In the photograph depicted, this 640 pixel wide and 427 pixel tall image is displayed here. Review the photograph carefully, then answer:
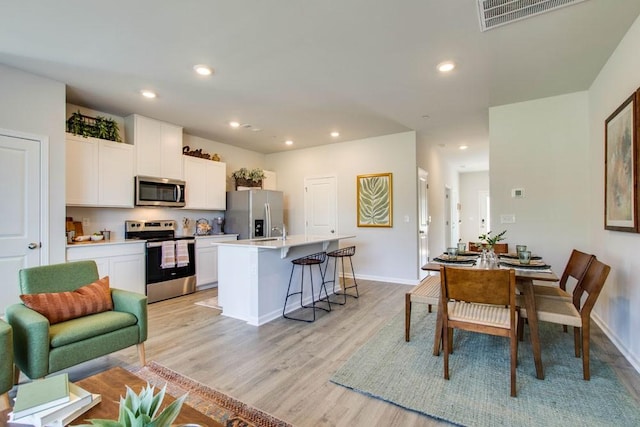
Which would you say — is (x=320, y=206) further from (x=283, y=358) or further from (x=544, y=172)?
(x=283, y=358)

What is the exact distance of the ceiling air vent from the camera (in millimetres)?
2109

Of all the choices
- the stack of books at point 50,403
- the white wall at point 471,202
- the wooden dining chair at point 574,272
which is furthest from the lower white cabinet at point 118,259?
the white wall at point 471,202

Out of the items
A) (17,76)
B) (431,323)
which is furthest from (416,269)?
(17,76)

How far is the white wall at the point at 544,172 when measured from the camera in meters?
3.64

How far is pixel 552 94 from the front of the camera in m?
3.68

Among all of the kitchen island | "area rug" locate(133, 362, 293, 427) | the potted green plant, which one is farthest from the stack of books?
the potted green plant

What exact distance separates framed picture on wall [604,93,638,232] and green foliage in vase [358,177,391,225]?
299 centimetres

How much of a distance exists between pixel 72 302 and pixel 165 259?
81.5 inches

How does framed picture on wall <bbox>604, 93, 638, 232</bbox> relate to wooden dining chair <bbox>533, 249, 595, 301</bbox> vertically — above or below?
above

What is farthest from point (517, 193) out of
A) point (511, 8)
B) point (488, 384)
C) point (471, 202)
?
point (471, 202)

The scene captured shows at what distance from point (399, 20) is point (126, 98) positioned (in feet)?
10.9

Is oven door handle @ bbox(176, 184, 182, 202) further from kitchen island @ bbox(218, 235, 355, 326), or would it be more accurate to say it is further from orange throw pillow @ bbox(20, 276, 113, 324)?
orange throw pillow @ bbox(20, 276, 113, 324)

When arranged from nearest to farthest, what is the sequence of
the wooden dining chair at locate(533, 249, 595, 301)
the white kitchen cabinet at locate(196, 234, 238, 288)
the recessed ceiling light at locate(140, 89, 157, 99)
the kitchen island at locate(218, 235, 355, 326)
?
the wooden dining chair at locate(533, 249, 595, 301) → the kitchen island at locate(218, 235, 355, 326) → the recessed ceiling light at locate(140, 89, 157, 99) → the white kitchen cabinet at locate(196, 234, 238, 288)

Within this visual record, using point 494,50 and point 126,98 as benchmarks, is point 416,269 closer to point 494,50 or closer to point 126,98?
point 494,50
